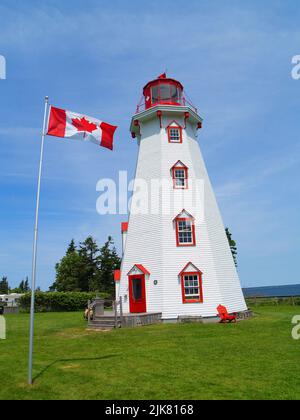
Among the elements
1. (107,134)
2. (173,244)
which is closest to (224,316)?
(173,244)

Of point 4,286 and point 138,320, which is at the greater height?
point 4,286

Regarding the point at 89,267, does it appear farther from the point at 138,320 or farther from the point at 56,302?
the point at 138,320

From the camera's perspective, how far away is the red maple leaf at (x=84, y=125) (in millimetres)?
11070

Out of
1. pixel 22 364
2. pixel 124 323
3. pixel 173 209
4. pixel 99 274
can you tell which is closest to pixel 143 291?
pixel 124 323

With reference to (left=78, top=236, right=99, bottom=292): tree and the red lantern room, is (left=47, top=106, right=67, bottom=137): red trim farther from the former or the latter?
(left=78, top=236, right=99, bottom=292): tree

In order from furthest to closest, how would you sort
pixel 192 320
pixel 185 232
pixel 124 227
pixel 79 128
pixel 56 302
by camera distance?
pixel 56 302 → pixel 124 227 → pixel 185 232 → pixel 192 320 → pixel 79 128

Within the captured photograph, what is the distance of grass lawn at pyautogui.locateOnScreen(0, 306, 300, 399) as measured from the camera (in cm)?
759

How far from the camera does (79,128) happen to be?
11.1 meters

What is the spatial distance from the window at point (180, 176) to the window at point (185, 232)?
248cm

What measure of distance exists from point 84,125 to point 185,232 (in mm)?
11469

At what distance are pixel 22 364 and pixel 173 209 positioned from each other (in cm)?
1320

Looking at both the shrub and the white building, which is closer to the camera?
the shrub

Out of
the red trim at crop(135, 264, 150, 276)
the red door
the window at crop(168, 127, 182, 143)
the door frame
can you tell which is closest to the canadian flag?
the red trim at crop(135, 264, 150, 276)
